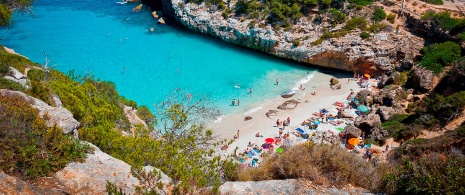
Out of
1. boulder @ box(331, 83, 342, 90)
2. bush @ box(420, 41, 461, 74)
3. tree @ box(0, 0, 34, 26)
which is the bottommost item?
boulder @ box(331, 83, 342, 90)

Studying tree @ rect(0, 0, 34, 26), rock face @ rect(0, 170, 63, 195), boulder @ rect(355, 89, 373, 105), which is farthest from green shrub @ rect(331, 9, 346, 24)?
rock face @ rect(0, 170, 63, 195)

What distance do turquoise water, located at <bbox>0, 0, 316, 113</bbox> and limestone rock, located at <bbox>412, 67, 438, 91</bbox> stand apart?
10490mm

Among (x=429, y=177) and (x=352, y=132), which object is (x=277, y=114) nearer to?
(x=352, y=132)

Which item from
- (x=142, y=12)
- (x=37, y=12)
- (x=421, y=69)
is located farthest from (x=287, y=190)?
(x=37, y=12)

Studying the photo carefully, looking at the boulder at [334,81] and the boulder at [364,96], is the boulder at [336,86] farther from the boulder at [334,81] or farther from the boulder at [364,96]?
the boulder at [364,96]

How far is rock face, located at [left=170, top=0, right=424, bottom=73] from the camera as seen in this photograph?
3484 centimetres

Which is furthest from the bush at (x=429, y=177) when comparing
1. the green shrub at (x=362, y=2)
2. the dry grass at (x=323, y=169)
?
the green shrub at (x=362, y=2)

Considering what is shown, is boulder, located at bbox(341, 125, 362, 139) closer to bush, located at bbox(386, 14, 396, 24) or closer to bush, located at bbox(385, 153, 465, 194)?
bush, located at bbox(385, 153, 465, 194)

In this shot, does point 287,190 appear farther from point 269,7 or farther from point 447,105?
point 269,7

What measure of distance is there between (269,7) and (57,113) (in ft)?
112

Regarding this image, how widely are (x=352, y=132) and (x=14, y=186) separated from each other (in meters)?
22.4

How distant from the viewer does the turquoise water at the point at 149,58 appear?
109 ft

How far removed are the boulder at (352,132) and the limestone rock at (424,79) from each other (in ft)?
28.6

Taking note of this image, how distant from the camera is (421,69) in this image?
3041 centimetres
